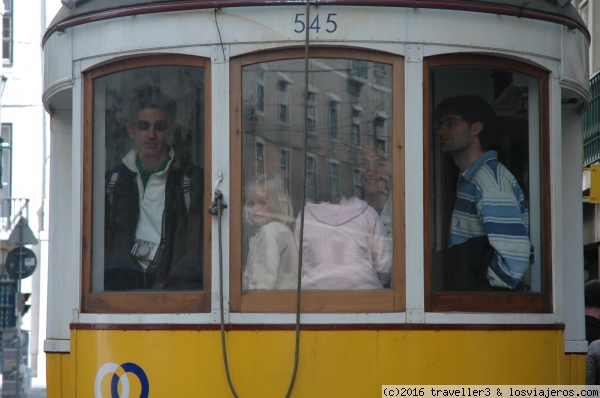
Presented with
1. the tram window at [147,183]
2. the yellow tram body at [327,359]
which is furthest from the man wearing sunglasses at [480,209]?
the tram window at [147,183]

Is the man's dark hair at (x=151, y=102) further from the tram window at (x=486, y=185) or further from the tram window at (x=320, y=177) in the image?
the tram window at (x=486, y=185)

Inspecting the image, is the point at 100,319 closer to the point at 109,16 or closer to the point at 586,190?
the point at 109,16

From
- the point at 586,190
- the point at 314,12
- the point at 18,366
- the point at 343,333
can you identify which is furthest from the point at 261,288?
the point at 18,366

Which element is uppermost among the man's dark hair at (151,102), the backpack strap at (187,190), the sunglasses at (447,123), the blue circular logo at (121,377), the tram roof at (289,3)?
the tram roof at (289,3)

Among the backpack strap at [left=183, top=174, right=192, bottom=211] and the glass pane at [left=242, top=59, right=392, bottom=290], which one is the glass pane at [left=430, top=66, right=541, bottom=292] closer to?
the glass pane at [left=242, top=59, right=392, bottom=290]

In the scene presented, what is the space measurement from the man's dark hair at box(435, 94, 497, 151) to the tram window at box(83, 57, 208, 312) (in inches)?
40.6

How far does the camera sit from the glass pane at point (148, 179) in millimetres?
5195

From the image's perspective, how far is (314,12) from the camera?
5055mm

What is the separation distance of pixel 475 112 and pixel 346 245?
82 centimetres

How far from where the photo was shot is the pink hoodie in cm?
505

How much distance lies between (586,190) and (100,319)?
11.9 metres

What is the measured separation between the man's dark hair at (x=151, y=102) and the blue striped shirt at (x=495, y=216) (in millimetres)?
1273

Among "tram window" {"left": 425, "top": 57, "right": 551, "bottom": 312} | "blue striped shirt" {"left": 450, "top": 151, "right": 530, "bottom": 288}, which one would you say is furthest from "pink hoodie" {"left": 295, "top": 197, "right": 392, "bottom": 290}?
"blue striped shirt" {"left": 450, "top": 151, "right": 530, "bottom": 288}

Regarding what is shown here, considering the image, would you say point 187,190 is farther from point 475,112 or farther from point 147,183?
point 475,112
